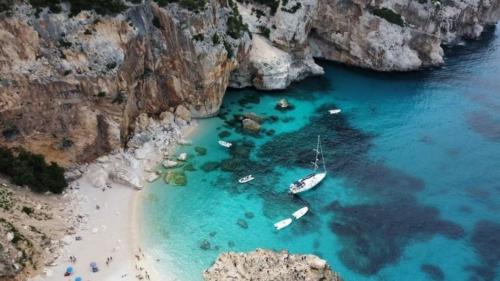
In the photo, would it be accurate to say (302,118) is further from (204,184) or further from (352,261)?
(352,261)

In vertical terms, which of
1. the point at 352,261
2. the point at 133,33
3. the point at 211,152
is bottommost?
the point at 352,261

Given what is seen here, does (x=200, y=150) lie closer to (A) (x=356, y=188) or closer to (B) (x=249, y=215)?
(B) (x=249, y=215)

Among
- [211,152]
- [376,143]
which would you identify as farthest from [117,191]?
[376,143]

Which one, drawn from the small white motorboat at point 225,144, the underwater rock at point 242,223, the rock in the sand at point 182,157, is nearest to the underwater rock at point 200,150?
the rock in the sand at point 182,157

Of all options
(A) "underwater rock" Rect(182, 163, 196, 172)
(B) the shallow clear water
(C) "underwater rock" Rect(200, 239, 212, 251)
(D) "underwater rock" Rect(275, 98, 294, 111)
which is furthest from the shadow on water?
(C) "underwater rock" Rect(200, 239, 212, 251)

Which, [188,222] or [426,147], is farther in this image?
[426,147]
